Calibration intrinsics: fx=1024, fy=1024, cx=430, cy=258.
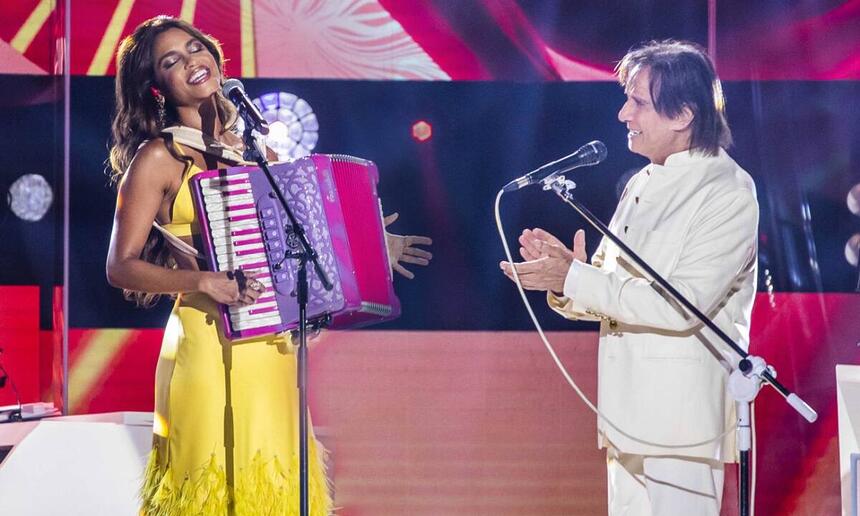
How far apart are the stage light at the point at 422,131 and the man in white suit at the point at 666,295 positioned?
1716 millimetres

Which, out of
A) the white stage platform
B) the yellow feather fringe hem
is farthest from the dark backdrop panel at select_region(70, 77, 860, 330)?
the yellow feather fringe hem

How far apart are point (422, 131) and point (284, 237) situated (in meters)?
1.98

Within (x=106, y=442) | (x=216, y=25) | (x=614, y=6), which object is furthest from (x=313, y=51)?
(x=106, y=442)

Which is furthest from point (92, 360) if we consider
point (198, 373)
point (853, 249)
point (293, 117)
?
point (853, 249)

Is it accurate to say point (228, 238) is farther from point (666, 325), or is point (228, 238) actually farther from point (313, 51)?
point (313, 51)

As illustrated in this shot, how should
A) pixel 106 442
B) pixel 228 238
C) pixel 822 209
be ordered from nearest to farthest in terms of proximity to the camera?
pixel 228 238, pixel 106 442, pixel 822 209

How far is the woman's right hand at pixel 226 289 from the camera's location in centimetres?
265

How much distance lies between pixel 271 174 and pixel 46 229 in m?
A: 2.28

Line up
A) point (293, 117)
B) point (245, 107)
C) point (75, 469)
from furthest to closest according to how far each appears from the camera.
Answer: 1. point (293, 117)
2. point (75, 469)
3. point (245, 107)

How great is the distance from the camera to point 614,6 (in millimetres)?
4590

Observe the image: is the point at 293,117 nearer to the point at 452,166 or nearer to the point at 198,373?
the point at 452,166

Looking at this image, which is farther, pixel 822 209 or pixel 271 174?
pixel 822 209

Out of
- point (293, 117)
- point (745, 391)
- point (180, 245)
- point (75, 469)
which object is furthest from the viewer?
point (293, 117)

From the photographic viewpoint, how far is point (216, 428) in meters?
2.74
